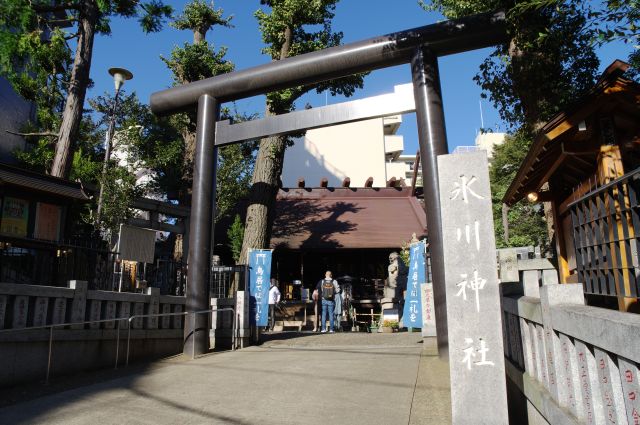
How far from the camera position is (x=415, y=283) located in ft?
38.1

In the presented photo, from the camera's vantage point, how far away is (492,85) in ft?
33.3

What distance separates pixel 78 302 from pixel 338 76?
237 inches

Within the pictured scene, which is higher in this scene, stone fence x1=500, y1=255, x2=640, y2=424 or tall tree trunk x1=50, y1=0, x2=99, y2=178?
Answer: tall tree trunk x1=50, y1=0, x2=99, y2=178

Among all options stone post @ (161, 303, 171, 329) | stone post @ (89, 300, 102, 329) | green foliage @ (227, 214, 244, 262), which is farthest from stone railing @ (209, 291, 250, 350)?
green foliage @ (227, 214, 244, 262)

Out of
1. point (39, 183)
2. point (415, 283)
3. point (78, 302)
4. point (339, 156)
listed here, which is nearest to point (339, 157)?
point (339, 156)

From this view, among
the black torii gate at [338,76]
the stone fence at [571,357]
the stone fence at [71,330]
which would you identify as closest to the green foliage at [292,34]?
the black torii gate at [338,76]

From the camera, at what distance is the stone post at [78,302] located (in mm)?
7402

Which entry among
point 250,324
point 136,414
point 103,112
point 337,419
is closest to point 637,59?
point 337,419

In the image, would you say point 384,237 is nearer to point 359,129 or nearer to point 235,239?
point 235,239

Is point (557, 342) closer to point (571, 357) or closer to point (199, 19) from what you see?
point (571, 357)

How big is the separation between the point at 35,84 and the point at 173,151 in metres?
4.69

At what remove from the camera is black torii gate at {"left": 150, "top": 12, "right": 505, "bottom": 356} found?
7.70 meters

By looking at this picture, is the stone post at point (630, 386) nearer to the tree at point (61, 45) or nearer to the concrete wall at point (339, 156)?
the tree at point (61, 45)

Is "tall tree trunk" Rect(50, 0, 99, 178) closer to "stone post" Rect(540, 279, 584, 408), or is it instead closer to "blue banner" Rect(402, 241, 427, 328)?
"blue banner" Rect(402, 241, 427, 328)
